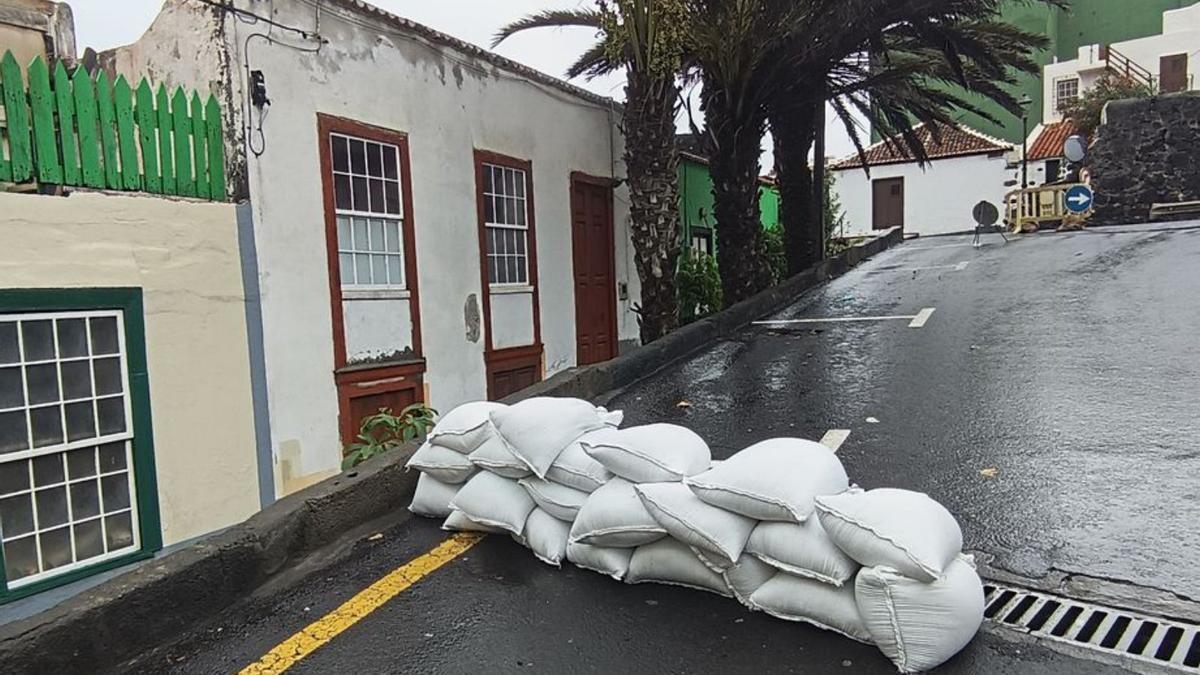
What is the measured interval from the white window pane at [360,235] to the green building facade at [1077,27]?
106 feet

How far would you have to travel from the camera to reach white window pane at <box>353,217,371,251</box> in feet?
28.9

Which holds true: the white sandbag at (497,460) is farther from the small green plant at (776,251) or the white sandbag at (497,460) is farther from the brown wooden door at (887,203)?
the brown wooden door at (887,203)

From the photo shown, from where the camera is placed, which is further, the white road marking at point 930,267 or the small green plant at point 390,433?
the white road marking at point 930,267

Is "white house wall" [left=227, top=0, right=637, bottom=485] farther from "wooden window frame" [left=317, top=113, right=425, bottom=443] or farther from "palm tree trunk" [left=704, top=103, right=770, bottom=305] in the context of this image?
"palm tree trunk" [left=704, top=103, right=770, bottom=305]

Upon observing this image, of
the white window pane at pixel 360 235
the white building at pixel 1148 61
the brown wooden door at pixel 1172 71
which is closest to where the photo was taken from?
the white window pane at pixel 360 235

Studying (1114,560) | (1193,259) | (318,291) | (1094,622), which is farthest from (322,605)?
(1193,259)

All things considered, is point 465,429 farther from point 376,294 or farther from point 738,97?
point 738,97

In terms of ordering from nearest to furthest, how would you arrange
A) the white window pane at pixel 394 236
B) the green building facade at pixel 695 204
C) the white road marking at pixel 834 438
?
the white road marking at pixel 834 438 < the white window pane at pixel 394 236 < the green building facade at pixel 695 204

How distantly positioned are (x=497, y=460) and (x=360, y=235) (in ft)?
18.7

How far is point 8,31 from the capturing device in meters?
7.38

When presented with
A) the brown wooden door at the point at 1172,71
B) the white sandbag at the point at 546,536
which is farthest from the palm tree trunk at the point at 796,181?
the brown wooden door at the point at 1172,71

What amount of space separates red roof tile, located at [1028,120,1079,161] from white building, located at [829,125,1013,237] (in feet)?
3.48

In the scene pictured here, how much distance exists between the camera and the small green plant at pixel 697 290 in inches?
578

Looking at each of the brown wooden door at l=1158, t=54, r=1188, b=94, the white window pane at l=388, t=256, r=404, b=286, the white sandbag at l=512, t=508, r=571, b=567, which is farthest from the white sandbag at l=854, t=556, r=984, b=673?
the brown wooden door at l=1158, t=54, r=1188, b=94
